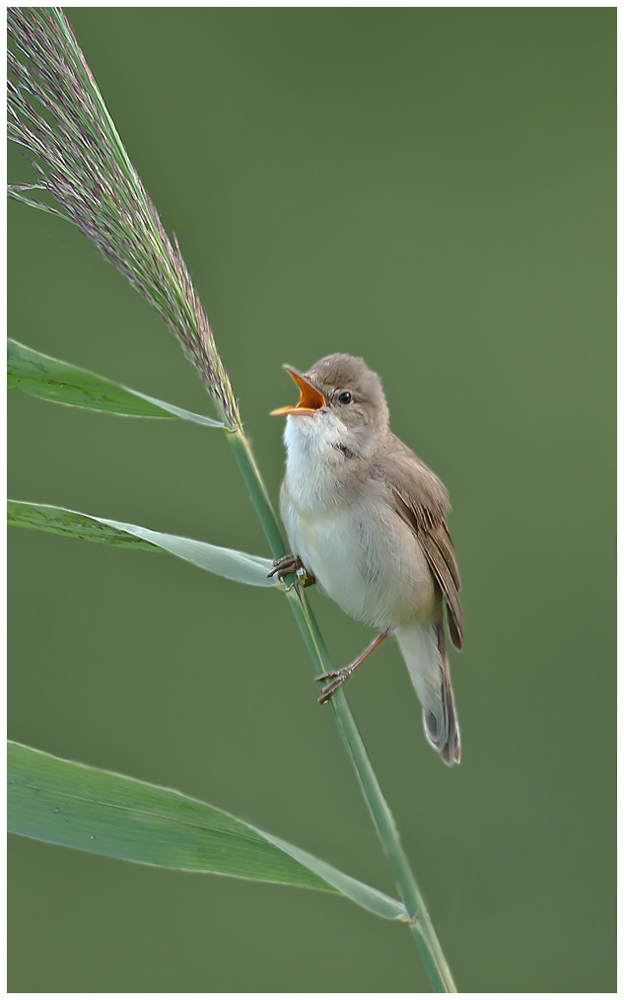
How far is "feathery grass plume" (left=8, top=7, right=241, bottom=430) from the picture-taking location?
96cm

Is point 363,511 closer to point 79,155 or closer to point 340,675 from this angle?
point 340,675

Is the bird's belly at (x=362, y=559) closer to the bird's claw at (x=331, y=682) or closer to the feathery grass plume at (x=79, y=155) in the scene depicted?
the bird's claw at (x=331, y=682)

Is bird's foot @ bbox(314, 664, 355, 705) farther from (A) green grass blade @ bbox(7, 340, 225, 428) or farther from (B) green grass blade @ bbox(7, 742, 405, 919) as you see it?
(A) green grass blade @ bbox(7, 340, 225, 428)

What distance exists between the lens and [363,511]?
1461mm

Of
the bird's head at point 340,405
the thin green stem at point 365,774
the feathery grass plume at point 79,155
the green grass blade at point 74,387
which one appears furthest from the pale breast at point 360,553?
the feathery grass plume at point 79,155

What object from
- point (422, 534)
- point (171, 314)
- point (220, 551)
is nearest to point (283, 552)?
point (220, 551)

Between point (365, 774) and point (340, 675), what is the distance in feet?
0.86

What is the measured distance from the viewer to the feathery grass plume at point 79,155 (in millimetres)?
963

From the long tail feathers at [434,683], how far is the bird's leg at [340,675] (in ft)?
0.25

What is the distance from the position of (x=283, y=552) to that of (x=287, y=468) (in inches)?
15.2

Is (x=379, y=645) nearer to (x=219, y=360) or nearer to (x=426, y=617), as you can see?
(x=426, y=617)

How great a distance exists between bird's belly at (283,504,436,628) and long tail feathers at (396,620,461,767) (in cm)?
13

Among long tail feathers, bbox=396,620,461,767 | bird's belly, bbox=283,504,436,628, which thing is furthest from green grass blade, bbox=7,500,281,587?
long tail feathers, bbox=396,620,461,767

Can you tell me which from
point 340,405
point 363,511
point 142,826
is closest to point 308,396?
point 340,405
